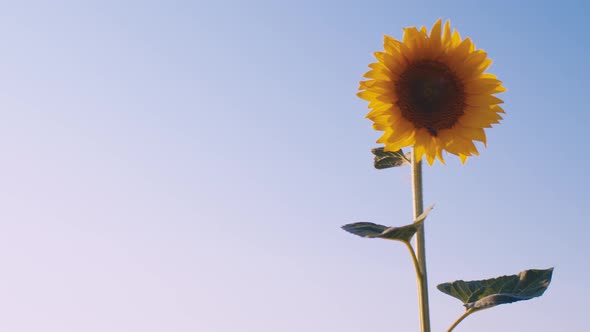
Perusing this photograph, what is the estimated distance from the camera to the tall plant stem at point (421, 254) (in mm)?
3129

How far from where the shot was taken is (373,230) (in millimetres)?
3094

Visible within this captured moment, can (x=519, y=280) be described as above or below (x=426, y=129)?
below

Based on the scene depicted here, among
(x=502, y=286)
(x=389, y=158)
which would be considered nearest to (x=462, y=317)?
(x=502, y=286)

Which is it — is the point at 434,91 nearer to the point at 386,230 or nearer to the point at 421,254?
the point at 421,254

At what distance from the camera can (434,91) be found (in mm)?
4402

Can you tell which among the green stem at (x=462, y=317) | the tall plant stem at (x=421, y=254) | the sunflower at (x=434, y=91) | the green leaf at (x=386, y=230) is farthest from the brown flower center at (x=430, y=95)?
the green stem at (x=462, y=317)

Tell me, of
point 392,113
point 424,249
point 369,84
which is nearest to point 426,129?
point 392,113

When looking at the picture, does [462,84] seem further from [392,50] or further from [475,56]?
[392,50]

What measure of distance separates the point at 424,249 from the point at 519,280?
2.50 feet

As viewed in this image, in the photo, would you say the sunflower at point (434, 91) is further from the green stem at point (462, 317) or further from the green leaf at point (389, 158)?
the green stem at point (462, 317)

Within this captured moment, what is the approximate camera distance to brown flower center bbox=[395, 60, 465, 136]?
4223 mm

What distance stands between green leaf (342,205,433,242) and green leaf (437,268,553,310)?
722 mm

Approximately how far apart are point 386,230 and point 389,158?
113cm

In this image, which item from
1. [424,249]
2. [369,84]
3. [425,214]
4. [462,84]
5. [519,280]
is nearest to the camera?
[425,214]
